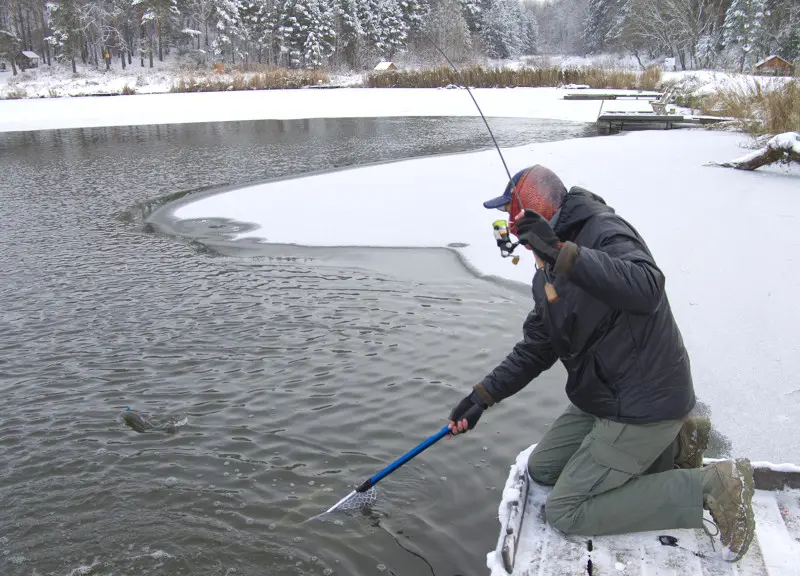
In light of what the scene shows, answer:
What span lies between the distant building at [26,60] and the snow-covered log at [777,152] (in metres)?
63.3

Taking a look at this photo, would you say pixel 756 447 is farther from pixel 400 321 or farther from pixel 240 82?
pixel 240 82

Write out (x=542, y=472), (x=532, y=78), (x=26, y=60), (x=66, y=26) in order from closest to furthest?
(x=542, y=472)
(x=532, y=78)
(x=66, y=26)
(x=26, y=60)

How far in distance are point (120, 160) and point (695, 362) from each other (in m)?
14.8

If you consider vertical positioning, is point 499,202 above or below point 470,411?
above

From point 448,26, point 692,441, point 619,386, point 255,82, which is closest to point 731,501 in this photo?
point 692,441

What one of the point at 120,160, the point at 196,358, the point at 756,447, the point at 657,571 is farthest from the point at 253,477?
the point at 120,160

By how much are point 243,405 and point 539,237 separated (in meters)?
2.94

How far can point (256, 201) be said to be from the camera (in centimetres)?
1068

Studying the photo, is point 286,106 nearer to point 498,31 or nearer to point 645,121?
point 645,121

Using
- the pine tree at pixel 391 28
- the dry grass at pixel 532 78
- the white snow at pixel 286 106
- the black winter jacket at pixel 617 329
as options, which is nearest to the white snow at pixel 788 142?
the black winter jacket at pixel 617 329

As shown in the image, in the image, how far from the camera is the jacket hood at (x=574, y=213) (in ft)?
8.66

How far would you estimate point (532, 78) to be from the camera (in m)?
36.1

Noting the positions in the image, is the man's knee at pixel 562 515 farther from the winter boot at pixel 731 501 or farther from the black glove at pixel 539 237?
the black glove at pixel 539 237

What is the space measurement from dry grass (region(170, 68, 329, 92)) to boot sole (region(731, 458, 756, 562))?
38609 mm
